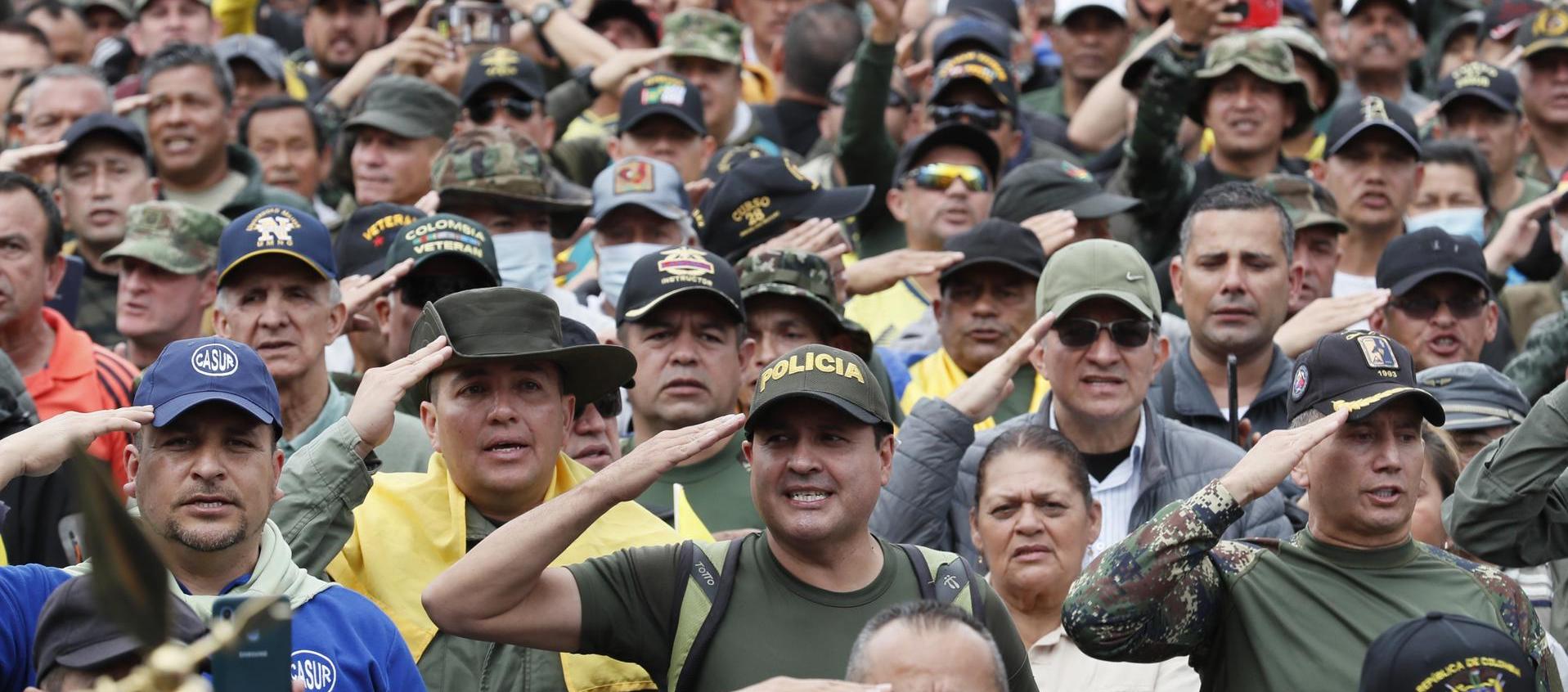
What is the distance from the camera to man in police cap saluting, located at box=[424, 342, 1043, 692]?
5516mm

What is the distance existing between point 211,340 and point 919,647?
87.6 inches

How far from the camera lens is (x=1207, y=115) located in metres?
10.9

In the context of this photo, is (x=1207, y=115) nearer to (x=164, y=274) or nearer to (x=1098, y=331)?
(x=1098, y=331)

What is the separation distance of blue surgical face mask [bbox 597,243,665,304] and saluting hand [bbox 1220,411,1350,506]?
4.02 m

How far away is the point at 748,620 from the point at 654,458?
47cm

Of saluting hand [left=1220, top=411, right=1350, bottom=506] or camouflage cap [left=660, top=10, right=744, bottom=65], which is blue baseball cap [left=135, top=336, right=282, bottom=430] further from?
camouflage cap [left=660, top=10, right=744, bottom=65]

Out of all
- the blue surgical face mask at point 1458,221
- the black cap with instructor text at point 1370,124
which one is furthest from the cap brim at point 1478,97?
the black cap with instructor text at point 1370,124

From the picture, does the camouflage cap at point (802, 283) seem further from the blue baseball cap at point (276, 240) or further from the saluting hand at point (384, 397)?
the saluting hand at point (384, 397)

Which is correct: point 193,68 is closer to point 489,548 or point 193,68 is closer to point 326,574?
point 326,574

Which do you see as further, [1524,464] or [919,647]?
[1524,464]

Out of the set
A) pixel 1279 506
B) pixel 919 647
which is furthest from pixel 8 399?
pixel 1279 506

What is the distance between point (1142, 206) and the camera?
10516mm

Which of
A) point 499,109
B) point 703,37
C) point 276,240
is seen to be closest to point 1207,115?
point 703,37

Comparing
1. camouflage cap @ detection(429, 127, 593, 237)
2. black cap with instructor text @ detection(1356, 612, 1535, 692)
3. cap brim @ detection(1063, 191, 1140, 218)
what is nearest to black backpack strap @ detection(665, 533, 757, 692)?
black cap with instructor text @ detection(1356, 612, 1535, 692)
